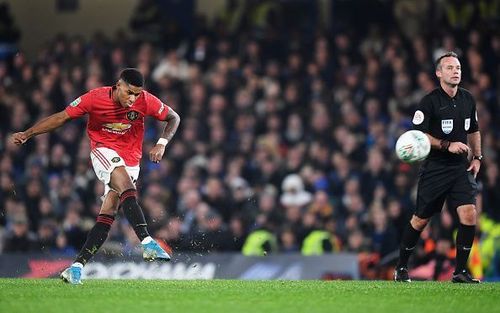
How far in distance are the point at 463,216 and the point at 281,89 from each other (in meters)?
9.00

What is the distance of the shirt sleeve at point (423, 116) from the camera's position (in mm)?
11133

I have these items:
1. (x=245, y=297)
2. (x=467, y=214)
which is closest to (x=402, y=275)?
(x=467, y=214)

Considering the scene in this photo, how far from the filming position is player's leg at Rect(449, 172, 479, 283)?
1126 cm

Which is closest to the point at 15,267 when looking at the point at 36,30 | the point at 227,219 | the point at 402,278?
the point at 227,219

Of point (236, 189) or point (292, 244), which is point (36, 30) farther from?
point (292, 244)

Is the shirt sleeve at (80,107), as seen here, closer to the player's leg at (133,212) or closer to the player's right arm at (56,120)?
the player's right arm at (56,120)

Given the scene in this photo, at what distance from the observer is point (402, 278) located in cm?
1175

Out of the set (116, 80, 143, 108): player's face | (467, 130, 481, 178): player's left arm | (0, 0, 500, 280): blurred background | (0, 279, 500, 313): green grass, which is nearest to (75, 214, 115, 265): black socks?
(0, 279, 500, 313): green grass

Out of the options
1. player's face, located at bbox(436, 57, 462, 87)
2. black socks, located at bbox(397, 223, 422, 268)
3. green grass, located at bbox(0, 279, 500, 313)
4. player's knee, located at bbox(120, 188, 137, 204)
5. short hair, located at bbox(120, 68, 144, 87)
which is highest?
player's face, located at bbox(436, 57, 462, 87)

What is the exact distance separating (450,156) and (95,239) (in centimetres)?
345

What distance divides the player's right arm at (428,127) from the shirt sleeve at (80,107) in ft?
10.1

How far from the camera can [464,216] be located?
11.3m

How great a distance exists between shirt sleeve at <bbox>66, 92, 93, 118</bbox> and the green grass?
158cm

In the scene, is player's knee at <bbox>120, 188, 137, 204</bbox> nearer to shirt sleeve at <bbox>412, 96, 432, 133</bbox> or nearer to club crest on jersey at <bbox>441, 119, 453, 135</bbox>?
shirt sleeve at <bbox>412, 96, 432, 133</bbox>
